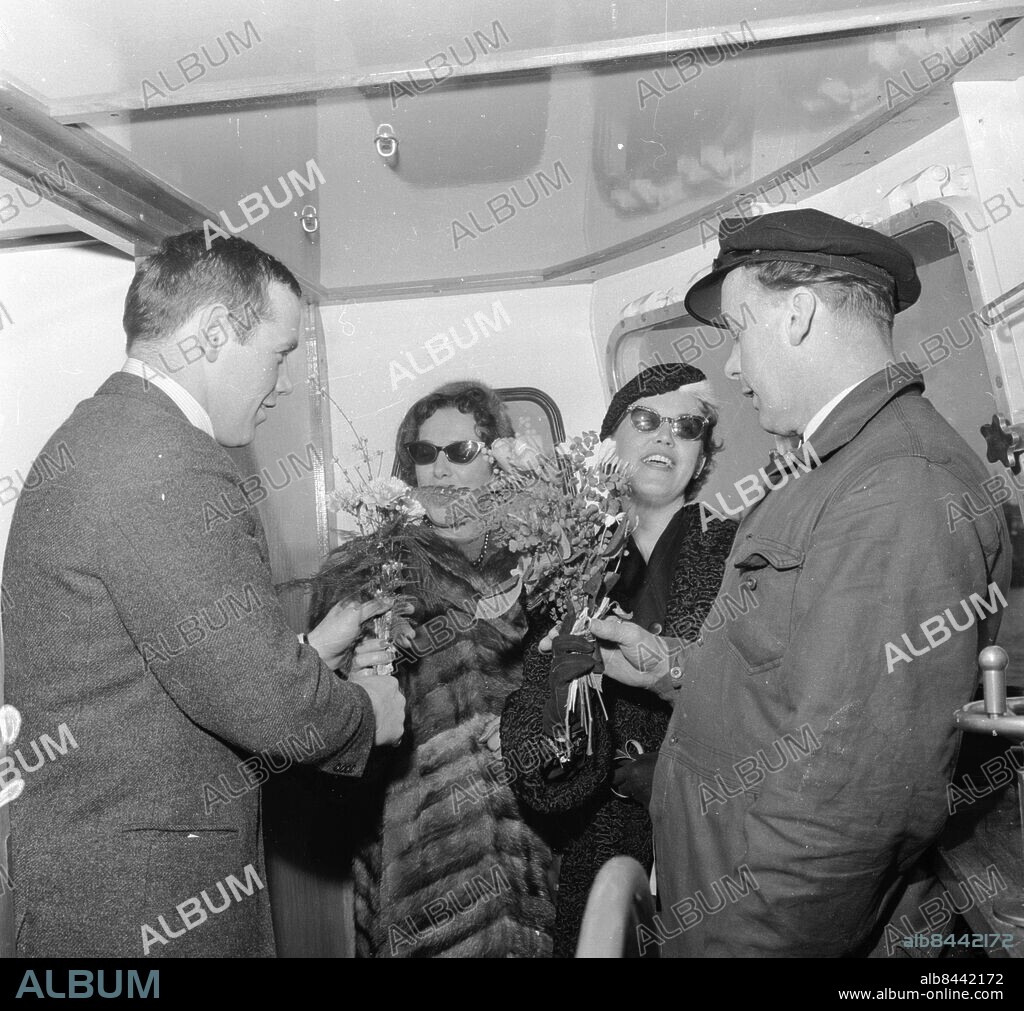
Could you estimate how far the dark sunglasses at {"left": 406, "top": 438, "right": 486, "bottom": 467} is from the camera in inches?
148

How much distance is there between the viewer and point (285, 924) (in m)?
3.30

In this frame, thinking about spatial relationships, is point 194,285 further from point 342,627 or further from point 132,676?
point 342,627

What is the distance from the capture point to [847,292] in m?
1.98

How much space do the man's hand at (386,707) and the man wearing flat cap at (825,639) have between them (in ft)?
2.54

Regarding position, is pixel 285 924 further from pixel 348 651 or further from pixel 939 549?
pixel 939 549

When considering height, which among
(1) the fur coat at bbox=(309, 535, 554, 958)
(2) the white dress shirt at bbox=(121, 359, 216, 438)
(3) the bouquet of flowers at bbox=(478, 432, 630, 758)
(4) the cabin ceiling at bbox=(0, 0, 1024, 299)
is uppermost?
(4) the cabin ceiling at bbox=(0, 0, 1024, 299)

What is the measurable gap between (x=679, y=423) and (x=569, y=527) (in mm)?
898

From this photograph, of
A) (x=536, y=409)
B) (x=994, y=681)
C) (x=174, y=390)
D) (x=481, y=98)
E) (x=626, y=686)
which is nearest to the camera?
(x=994, y=681)

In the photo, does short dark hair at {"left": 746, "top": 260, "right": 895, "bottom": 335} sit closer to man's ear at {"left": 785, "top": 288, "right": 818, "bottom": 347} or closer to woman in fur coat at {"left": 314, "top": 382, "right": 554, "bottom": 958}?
man's ear at {"left": 785, "top": 288, "right": 818, "bottom": 347}

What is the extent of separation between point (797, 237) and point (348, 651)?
1.99 metres

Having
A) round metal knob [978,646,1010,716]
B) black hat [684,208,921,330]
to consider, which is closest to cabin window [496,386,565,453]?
black hat [684,208,921,330]

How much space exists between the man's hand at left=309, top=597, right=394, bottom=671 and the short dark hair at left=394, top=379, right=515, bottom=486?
101 centimetres

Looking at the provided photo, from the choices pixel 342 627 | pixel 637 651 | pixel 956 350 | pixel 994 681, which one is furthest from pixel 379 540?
pixel 956 350

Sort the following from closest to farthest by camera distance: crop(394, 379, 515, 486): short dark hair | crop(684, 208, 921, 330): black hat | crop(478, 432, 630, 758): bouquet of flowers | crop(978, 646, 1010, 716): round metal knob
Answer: crop(978, 646, 1010, 716): round metal knob < crop(684, 208, 921, 330): black hat < crop(478, 432, 630, 758): bouquet of flowers < crop(394, 379, 515, 486): short dark hair
